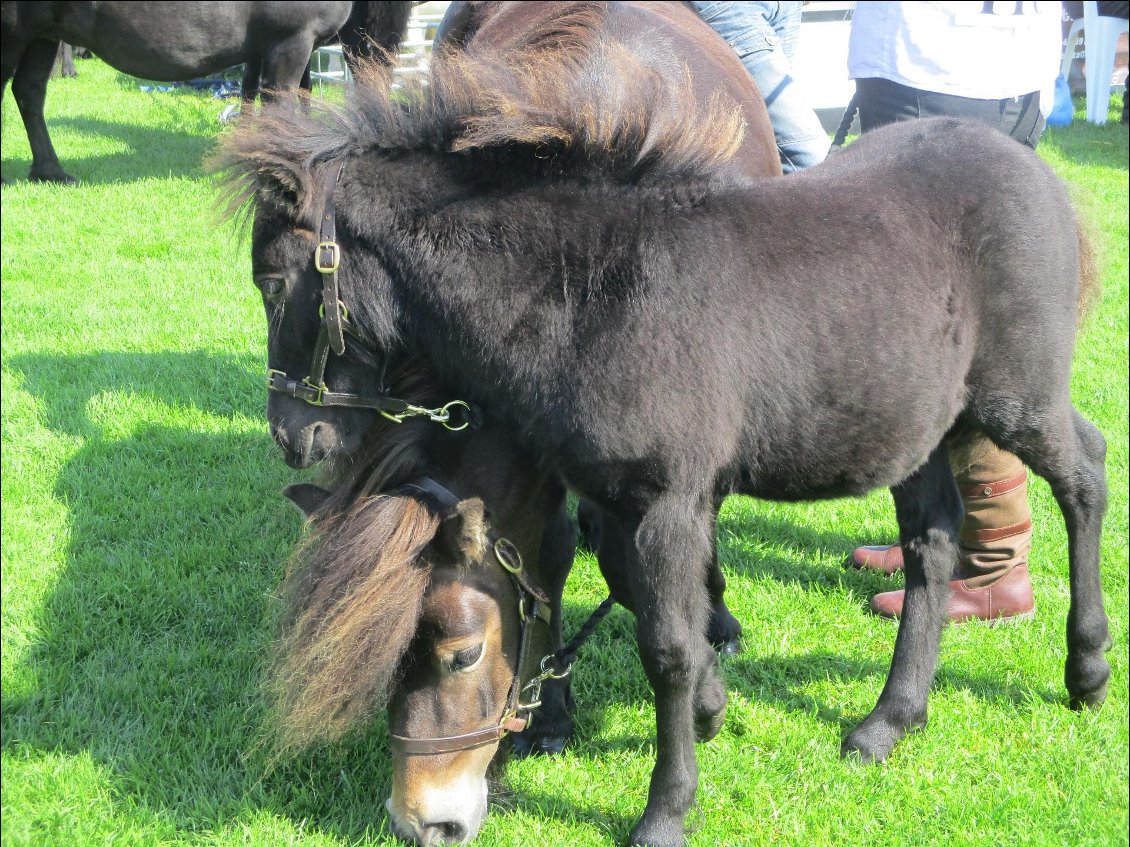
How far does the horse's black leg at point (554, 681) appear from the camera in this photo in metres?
3.10

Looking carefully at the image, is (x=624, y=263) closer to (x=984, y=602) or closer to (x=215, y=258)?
(x=984, y=602)

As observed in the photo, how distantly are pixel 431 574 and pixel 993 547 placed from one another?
2.31 m

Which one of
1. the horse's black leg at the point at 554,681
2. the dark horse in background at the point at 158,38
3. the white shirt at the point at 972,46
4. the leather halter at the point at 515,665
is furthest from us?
the dark horse in background at the point at 158,38

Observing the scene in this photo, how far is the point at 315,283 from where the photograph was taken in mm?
2568

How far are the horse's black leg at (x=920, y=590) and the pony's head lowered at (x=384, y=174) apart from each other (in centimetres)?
138

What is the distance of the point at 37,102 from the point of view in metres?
9.28

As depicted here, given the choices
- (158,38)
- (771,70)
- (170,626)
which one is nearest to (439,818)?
(170,626)

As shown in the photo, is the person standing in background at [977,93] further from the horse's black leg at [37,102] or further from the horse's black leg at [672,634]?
the horse's black leg at [37,102]

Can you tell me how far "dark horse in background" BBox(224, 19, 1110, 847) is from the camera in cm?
248

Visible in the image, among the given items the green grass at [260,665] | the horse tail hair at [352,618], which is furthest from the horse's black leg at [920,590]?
the horse tail hair at [352,618]

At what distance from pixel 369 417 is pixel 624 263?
0.83 metres

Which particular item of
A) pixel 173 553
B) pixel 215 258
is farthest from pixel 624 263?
pixel 215 258

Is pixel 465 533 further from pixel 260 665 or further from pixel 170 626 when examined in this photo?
pixel 170 626

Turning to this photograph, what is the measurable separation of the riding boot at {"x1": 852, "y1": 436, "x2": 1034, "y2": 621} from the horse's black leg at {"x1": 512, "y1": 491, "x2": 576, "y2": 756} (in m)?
1.42
